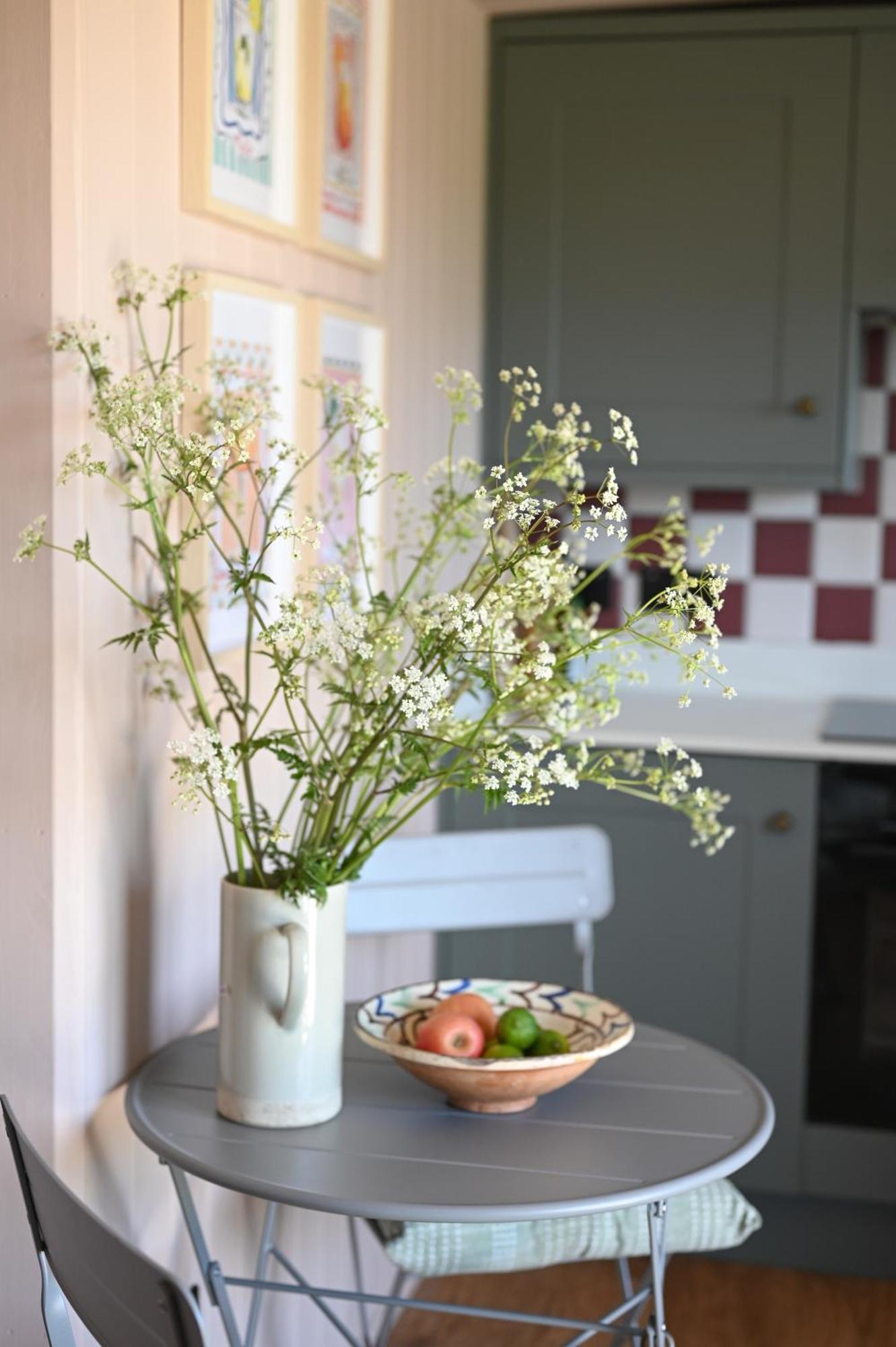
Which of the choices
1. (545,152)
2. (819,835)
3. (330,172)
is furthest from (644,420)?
(330,172)

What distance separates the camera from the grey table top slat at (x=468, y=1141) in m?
1.43

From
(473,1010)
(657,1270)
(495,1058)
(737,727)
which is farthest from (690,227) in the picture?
(657,1270)

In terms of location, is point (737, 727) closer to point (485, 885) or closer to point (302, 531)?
point (485, 885)

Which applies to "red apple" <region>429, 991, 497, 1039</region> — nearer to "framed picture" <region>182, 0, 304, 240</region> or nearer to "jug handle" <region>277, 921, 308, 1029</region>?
"jug handle" <region>277, 921, 308, 1029</region>

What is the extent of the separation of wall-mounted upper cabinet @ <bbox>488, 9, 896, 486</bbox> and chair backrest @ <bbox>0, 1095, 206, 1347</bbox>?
223 centimetres

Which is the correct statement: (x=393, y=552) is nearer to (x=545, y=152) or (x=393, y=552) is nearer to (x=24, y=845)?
(x=24, y=845)

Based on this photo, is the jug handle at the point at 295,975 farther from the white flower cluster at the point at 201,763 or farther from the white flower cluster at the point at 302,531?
the white flower cluster at the point at 302,531

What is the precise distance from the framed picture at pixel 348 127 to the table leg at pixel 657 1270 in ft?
4.32

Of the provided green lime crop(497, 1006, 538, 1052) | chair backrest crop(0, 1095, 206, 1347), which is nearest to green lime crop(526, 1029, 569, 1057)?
green lime crop(497, 1006, 538, 1052)

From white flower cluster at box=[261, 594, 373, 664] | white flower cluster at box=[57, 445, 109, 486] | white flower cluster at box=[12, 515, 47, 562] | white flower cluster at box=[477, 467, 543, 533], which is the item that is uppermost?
white flower cluster at box=[57, 445, 109, 486]

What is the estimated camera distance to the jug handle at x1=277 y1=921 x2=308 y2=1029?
5.13 feet

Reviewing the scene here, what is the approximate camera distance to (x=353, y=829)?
163 cm

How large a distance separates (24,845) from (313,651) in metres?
0.36

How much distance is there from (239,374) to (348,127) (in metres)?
0.65
